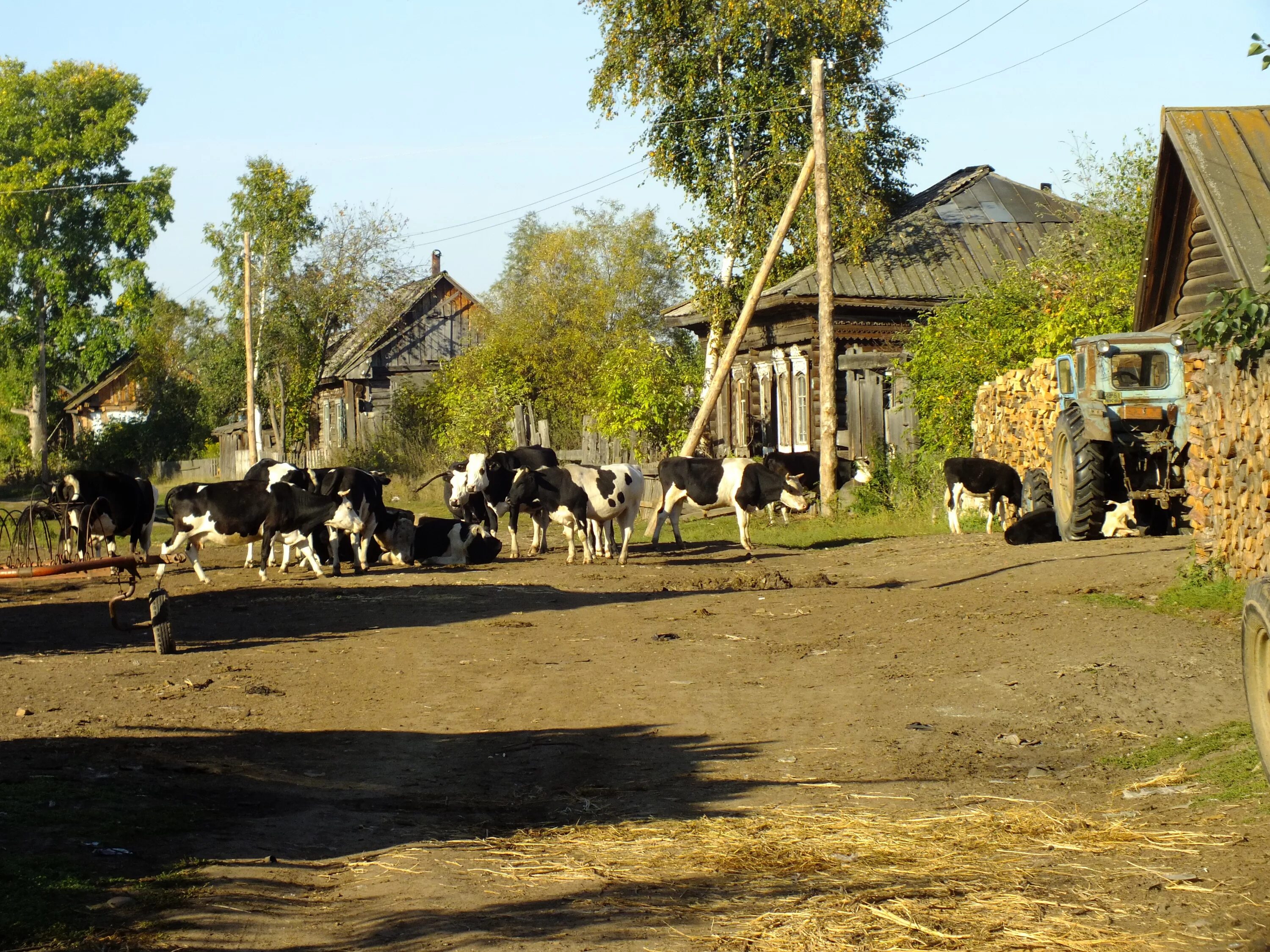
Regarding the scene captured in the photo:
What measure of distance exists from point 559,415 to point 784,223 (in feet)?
80.5

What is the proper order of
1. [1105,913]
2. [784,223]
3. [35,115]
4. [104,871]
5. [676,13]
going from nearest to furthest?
[1105,913], [104,871], [784,223], [676,13], [35,115]

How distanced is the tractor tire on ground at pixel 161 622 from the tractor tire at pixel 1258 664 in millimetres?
8074

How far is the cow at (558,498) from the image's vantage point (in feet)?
67.6

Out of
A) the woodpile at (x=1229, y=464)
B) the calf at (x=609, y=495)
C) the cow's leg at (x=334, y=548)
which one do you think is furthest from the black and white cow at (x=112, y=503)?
the woodpile at (x=1229, y=464)

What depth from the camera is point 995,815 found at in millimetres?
6285

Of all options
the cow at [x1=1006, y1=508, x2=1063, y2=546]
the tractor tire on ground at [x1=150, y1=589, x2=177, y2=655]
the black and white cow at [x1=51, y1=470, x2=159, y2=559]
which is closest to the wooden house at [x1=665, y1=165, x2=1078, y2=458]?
the cow at [x1=1006, y1=508, x2=1063, y2=546]

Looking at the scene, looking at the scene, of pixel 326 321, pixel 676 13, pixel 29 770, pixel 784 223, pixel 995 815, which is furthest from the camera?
pixel 326 321

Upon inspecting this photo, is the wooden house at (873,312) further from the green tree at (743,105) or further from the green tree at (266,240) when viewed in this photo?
the green tree at (266,240)

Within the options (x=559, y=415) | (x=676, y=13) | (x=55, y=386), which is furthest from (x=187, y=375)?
(x=676, y=13)

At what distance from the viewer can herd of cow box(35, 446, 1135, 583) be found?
17.3 m

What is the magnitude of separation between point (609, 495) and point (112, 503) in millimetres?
7058

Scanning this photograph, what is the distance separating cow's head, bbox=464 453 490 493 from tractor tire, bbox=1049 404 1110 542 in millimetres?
8924

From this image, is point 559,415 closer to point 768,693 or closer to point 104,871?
point 768,693

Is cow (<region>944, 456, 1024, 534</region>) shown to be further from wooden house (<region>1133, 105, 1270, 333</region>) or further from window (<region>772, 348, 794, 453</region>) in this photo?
window (<region>772, 348, 794, 453</region>)
